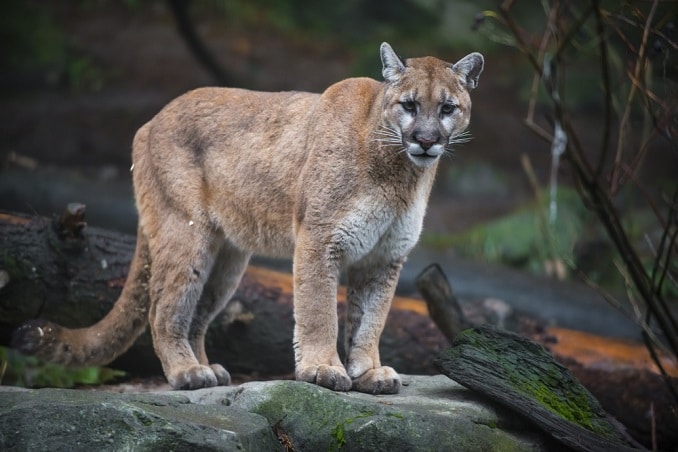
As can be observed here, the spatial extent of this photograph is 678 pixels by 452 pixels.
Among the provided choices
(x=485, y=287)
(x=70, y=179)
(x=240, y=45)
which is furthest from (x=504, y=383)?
(x=240, y=45)

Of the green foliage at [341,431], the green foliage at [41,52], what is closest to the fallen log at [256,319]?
the green foliage at [341,431]

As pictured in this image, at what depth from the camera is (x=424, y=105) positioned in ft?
21.1

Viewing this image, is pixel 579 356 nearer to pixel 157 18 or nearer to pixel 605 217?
pixel 605 217

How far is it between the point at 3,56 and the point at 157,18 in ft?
9.77

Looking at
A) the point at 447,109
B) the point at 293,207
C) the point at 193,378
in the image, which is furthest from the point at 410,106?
the point at 193,378

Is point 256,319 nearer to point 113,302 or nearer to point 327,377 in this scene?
point 113,302

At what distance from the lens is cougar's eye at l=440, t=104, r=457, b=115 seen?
6.50 metres

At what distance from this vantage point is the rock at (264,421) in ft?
16.6

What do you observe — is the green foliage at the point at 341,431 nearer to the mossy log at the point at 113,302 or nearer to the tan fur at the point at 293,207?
the tan fur at the point at 293,207

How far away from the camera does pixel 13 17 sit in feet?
54.6

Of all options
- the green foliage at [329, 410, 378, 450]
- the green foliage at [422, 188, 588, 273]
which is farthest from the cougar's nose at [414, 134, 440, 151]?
the green foliage at [422, 188, 588, 273]

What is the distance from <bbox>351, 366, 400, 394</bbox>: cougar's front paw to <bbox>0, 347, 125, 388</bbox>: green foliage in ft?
9.91

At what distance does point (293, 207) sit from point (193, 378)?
1474 millimetres

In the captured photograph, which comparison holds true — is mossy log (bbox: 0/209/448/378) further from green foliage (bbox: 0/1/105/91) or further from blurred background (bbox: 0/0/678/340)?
green foliage (bbox: 0/1/105/91)
